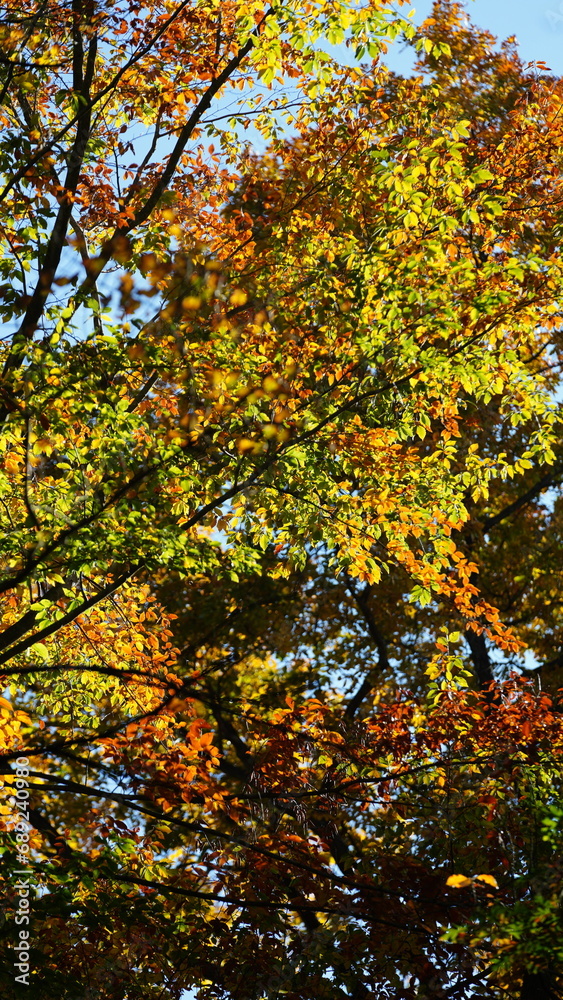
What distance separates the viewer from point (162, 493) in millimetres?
7852

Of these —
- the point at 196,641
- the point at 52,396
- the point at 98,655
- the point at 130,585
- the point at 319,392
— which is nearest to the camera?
the point at 52,396

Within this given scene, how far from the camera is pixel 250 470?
8.24 metres

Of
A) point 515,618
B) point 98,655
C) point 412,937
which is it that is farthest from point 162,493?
point 515,618

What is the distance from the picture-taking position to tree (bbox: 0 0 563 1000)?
6707 mm

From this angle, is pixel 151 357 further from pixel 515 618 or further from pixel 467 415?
pixel 515 618

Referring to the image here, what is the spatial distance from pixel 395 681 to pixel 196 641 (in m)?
4.02

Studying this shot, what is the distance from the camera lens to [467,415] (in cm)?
1564

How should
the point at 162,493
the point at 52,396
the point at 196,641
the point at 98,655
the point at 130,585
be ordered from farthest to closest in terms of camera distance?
the point at 196,641
the point at 130,585
the point at 98,655
the point at 162,493
the point at 52,396

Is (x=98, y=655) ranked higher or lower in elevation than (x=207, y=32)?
lower

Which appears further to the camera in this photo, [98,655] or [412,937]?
[98,655]

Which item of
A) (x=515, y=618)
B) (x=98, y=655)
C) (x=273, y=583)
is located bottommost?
(x=98, y=655)

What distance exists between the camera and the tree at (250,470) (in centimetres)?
671

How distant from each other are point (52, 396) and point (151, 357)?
832mm

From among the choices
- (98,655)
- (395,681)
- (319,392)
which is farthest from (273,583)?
(319,392)
